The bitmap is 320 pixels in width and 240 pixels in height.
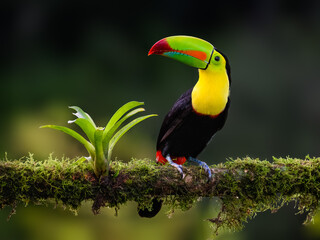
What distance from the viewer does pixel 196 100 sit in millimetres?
2740

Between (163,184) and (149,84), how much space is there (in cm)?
491

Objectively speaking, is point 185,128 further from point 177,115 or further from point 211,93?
point 211,93

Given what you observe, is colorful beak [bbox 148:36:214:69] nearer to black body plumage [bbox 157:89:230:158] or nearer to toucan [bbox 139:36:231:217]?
toucan [bbox 139:36:231:217]

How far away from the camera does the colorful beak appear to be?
8.82 feet

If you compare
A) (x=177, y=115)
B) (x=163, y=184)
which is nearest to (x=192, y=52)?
(x=177, y=115)

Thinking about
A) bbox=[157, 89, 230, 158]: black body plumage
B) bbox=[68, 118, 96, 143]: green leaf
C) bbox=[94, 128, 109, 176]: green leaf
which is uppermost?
bbox=[157, 89, 230, 158]: black body plumage

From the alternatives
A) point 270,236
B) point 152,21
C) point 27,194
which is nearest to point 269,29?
point 152,21

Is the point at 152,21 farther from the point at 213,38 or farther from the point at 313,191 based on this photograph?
the point at 313,191

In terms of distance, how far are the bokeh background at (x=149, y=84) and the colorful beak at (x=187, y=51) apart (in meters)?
2.45

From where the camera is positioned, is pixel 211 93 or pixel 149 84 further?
pixel 149 84

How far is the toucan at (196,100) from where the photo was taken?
2699 mm

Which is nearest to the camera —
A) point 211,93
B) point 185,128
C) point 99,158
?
point 99,158

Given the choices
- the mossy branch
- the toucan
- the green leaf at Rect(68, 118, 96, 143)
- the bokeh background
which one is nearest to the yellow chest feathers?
the toucan

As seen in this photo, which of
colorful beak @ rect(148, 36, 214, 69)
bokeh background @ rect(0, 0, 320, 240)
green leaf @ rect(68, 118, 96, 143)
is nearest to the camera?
green leaf @ rect(68, 118, 96, 143)
